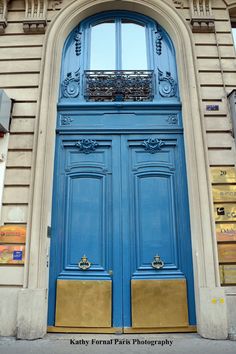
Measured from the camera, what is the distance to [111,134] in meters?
5.85

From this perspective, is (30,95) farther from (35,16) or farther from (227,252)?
(227,252)

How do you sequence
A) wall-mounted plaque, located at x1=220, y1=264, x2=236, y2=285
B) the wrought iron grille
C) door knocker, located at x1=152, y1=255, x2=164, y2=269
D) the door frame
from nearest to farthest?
the door frame → wall-mounted plaque, located at x1=220, y1=264, x2=236, y2=285 → door knocker, located at x1=152, y1=255, x2=164, y2=269 → the wrought iron grille

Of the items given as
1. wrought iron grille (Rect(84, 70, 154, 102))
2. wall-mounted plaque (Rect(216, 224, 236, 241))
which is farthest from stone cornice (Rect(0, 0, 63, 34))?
wall-mounted plaque (Rect(216, 224, 236, 241))

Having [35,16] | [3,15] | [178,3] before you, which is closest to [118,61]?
[178,3]

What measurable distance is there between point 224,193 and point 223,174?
1.19ft

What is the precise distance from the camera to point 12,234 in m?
5.05

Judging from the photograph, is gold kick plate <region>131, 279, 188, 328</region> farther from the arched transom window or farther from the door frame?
the arched transom window

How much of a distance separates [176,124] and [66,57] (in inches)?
117

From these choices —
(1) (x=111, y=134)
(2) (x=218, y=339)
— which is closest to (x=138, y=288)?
(2) (x=218, y=339)

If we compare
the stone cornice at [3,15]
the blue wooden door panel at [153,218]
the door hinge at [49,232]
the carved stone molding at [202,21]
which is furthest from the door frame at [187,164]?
the stone cornice at [3,15]

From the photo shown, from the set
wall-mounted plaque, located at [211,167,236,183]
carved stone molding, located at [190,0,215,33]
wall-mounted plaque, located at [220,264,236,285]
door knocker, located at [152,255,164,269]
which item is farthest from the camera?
carved stone molding, located at [190,0,215,33]

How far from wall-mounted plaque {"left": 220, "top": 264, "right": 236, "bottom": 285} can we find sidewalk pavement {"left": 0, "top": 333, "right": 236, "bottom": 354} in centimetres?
89

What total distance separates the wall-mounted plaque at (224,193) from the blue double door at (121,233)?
1.87 ft

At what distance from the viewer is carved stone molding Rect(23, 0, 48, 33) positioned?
6.41m
